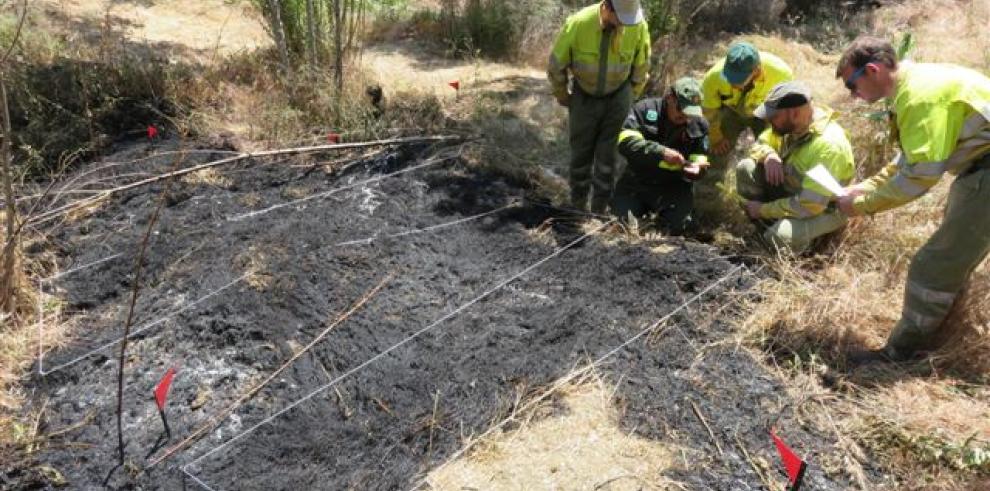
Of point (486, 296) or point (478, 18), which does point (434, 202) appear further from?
point (478, 18)

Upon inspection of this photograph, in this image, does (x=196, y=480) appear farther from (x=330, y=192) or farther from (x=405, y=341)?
(x=330, y=192)

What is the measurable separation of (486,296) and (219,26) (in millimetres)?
6315

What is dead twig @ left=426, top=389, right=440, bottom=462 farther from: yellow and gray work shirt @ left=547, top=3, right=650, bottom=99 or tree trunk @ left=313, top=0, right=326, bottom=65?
tree trunk @ left=313, top=0, right=326, bottom=65

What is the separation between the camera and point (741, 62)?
4.02 meters

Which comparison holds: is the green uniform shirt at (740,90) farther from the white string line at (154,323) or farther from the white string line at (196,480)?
the white string line at (196,480)

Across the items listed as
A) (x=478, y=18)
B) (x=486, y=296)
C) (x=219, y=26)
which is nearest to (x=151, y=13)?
(x=219, y=26)

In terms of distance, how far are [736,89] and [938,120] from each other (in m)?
1.73

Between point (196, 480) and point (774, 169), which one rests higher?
point (774, 169)

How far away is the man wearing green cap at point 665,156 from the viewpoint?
4.18 metres

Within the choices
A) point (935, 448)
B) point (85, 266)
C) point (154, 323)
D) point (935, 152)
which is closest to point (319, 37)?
point (85, 266)

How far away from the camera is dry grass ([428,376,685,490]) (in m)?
2.56

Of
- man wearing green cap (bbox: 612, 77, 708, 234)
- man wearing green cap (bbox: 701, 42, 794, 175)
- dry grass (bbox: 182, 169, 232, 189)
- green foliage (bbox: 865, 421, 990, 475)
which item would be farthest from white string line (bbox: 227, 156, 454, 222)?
green foliage (bbox: 865, 421, 990, 475)

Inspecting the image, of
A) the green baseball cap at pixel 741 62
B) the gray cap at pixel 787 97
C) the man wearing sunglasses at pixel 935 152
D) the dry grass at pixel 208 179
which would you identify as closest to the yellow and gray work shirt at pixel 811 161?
the gray cap at pixel 787 97

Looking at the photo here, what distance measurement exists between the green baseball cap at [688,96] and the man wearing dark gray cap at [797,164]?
422 mm
